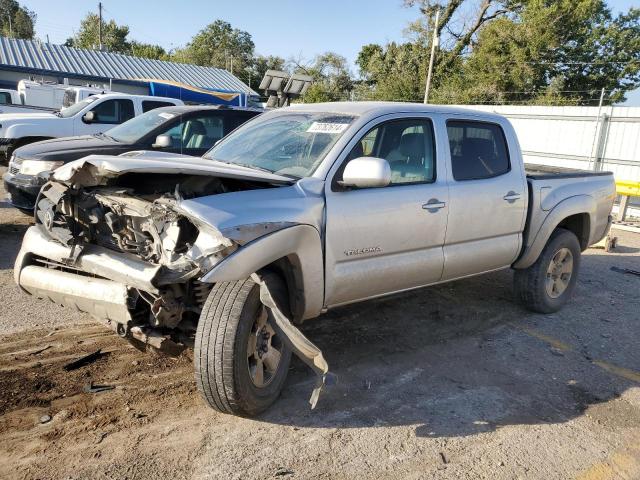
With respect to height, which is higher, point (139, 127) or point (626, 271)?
point (139, 127)

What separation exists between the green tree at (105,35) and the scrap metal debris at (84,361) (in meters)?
67.8

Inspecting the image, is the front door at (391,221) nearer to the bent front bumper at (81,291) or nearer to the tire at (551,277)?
the bent front bumper at (81,291)

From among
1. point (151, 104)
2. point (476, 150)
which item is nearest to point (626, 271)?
point (476, 150)

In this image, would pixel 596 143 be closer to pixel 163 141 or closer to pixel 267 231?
pixel 163 141

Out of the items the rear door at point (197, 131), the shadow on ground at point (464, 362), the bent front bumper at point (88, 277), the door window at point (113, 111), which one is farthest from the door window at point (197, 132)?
the bent front bumper at point (88, 277)

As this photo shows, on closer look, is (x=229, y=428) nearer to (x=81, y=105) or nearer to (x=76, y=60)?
(x=81, y=105)

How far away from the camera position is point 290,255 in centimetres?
339

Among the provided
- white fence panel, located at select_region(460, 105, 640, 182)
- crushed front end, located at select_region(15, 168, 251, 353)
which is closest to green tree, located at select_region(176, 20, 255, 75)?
white fence panel, located at select_region(460, 105, 640, 182)

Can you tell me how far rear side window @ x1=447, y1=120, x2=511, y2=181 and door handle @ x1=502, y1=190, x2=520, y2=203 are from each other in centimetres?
20

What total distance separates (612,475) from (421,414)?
112 centimetres

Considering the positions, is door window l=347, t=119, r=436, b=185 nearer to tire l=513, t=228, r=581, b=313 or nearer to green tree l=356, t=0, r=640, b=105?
tire l=513, t=228, r=581, b=313

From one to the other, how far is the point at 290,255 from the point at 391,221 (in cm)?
89

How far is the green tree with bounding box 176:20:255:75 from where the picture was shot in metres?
65.8

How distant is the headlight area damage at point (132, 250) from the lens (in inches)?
120
